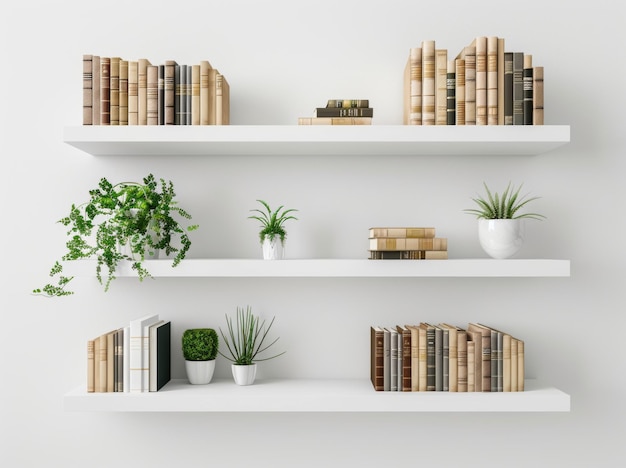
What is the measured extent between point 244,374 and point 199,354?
158 mm

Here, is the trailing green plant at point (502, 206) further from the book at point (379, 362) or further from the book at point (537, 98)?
the book at point (379, 362)

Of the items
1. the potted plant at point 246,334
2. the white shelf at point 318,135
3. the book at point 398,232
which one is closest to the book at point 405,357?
the book at point 398,232

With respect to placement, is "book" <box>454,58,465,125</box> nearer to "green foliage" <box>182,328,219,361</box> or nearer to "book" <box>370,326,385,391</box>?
"book" <box>370,326,385,391</box>

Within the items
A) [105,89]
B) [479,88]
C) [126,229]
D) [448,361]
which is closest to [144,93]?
[105,89]

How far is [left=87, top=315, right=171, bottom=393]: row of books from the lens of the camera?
5.79 feet

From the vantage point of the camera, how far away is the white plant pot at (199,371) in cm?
188

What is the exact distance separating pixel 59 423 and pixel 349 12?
172 cm

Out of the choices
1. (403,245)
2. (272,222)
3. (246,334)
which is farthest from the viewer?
(246,334)

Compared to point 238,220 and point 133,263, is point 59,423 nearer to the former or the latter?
point 133,263

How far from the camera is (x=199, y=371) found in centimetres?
189

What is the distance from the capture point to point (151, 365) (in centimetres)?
178

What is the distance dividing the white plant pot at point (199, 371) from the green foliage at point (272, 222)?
45 cm

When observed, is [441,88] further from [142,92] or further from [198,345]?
[198,345]

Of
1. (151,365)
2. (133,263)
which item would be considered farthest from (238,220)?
(151,365)
